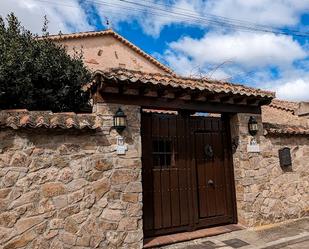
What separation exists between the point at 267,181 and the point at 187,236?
2524 millimetres

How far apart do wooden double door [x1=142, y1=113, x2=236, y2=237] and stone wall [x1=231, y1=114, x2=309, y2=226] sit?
0.31 meters

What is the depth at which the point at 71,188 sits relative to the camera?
511 cm

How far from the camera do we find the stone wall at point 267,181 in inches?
270

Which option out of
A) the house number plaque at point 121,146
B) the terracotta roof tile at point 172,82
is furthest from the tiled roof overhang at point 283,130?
the house number plaque at point 121,146

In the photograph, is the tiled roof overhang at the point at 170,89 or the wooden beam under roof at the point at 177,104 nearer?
the tiled roof overhang at the point at 170,89

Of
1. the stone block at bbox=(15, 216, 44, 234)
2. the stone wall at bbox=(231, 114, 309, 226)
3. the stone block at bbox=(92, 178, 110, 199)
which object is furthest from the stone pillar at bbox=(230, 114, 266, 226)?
the stone block at bbox=(15, 216, 44, 234)

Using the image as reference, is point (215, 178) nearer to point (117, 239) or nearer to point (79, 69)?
point (117, 239)

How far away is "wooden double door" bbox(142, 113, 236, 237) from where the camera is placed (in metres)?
6.15

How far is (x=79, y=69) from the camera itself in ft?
31.4

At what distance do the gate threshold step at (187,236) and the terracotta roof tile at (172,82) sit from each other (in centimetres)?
307

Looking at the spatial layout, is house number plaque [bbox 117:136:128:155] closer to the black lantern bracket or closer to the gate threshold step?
the black lantern bracket

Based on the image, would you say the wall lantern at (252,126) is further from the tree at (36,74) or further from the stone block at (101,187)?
the tree at (36,74)

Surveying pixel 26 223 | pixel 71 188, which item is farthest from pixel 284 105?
pixel 26 223

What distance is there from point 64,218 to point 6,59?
5021 mm
